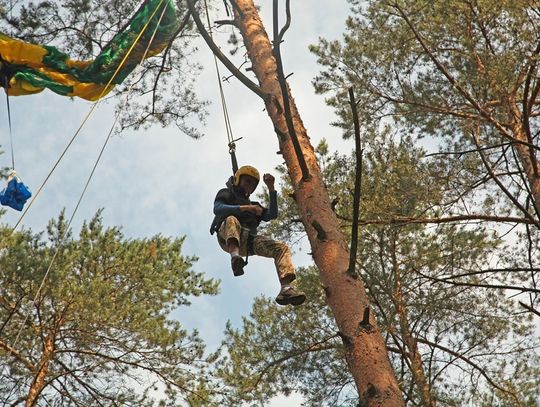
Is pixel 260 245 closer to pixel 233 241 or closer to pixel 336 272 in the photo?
pixel 233 241

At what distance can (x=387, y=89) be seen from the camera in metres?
7.98

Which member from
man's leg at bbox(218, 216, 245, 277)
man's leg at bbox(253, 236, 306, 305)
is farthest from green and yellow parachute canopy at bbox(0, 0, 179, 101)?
man's leg at bbox(253, 236, 306, 305)

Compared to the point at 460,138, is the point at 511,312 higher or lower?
lower

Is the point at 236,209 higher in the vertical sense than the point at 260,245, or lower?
higher

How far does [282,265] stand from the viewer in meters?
4.20

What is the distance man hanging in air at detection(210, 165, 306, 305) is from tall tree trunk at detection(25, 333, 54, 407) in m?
5.34

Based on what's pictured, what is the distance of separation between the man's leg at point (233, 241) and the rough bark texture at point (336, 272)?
0.67 meters

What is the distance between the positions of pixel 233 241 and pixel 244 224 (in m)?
0.25

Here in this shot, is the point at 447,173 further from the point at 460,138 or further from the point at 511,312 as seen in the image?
the point at 511,312

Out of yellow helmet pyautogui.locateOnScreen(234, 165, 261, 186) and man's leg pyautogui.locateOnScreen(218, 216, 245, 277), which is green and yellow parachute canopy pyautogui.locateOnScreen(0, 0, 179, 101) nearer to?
yellow helmet pyautogui.locateOnScreen(234, 165, 261, 186)

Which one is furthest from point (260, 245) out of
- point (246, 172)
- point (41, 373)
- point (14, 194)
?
point (41, 373)

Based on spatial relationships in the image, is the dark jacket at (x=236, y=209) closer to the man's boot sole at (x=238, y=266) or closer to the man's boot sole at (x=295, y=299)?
Answer: the man's boot sole at (x=238, y=266)

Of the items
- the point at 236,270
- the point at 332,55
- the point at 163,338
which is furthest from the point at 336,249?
the point at 163,338

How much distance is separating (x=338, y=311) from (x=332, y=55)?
5.95 m
